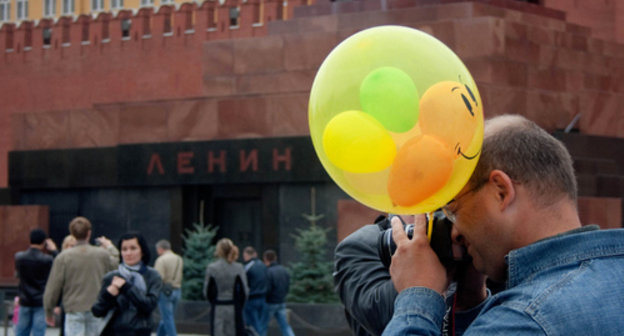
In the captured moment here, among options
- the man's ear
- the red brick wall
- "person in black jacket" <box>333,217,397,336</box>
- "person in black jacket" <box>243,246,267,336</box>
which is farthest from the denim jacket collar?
the red brick wall

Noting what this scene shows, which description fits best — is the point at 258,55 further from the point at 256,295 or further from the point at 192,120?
the point at 256,295

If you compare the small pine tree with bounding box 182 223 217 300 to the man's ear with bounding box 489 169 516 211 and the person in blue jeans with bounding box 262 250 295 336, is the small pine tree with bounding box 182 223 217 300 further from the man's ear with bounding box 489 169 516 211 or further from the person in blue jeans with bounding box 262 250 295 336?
the man's ear with bounding box 489 169 516 211

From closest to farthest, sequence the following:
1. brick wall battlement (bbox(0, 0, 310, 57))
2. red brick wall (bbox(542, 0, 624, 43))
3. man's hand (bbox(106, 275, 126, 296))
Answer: man's hand (bbox(106, 275, 126, 296))
red brick wall (bbox(542, 0, 624, 43))
brick wall battlement (bbox(0, 0, 310, 57))

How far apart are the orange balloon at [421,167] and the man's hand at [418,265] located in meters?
0.06

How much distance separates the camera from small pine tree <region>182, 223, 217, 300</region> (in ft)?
48.3

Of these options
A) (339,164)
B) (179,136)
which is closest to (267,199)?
(179,136)

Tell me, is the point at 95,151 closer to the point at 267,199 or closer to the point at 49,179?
the point at 49,179

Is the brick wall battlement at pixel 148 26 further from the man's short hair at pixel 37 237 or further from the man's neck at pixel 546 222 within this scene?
the man's neck at pixel 546 222

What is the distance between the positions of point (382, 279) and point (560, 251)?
24.4 inches

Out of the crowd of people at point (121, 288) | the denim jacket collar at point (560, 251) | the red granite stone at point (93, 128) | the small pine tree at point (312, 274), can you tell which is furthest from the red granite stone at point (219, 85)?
the denim jacket collar at point (560, 251)

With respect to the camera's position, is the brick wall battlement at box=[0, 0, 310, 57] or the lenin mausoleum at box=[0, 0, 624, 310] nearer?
the lenin mausoleum at box=[0, 0, 624, 310]

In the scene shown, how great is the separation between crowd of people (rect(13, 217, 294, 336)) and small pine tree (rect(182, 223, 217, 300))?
2.60m

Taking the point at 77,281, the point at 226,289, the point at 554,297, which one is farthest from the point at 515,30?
the point at 554,297

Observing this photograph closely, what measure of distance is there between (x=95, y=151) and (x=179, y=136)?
1918 millimetres
